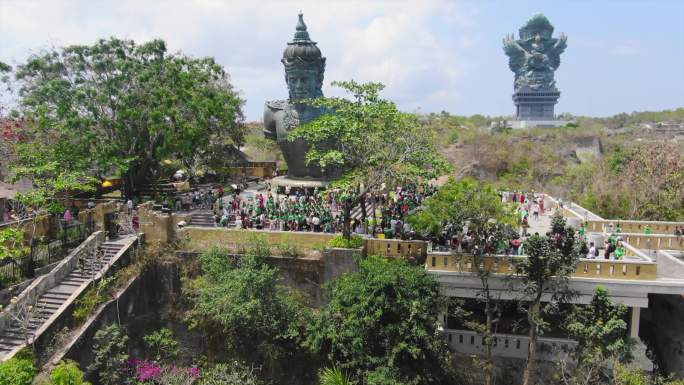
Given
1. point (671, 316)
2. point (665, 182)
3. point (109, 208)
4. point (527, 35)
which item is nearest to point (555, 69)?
point (527, 35)

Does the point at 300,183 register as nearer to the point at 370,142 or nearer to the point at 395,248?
the point at 370,142

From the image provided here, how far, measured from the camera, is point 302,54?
3017 centimetres

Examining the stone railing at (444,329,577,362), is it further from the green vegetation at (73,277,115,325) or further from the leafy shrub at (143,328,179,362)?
the green vegetation at (73,277,115,325)

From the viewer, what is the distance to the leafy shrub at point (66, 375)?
16406 millimetres

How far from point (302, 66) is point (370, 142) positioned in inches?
434

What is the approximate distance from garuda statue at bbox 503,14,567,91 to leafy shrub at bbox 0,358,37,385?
89675 millimetres

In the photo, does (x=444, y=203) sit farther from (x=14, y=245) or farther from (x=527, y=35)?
(x=527, y=35)

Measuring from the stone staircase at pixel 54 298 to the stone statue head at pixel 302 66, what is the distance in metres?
13.4

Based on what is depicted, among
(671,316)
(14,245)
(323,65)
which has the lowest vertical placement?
(671,316)

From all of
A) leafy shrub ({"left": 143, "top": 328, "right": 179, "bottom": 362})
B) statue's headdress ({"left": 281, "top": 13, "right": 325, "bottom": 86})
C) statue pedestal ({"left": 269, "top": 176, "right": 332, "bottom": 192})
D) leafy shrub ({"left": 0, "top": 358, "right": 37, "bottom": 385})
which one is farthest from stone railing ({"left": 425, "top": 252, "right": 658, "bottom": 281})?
statue's headdress ({"left": 281, "top": 13, "right": 325, "bottom": 86})

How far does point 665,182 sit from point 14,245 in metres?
33.5

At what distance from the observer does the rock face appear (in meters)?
19.2

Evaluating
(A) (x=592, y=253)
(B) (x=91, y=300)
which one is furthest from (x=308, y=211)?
(A) (x=592, y=253)

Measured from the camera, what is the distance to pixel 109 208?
23.5 m
